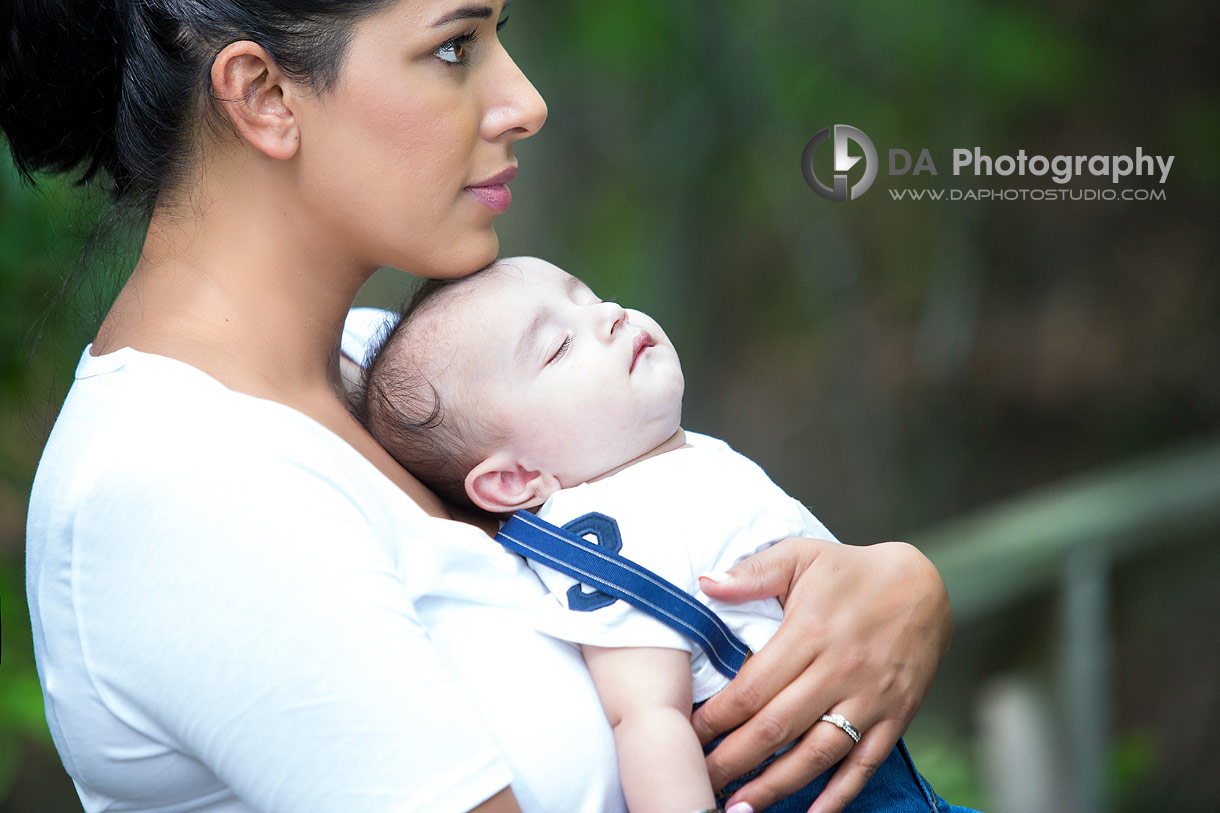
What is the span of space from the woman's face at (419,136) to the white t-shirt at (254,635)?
0.31 m

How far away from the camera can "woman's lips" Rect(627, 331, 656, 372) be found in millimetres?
1446

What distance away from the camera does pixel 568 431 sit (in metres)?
1.40

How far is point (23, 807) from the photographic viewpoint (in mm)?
3830

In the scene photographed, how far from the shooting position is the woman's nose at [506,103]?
4.46 feet

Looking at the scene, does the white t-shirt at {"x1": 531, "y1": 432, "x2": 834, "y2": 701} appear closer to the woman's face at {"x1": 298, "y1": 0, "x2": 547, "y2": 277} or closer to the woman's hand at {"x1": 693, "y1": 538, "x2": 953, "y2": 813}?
the woman's hand at {"x1": 693, "y1": 538, "x2": 953, "y2": 813}

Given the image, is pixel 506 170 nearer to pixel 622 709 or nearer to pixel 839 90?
pixel 622 709

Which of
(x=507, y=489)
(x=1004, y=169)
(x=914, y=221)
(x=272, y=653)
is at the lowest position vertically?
(x=272, y=653)

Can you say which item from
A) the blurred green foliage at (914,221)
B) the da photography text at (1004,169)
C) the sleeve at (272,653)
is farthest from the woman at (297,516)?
the blurred green foliage at (914,221)

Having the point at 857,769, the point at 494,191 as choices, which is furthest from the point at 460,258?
the point at 857,769

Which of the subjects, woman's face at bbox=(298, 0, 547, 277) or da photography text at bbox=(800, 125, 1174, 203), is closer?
woman's face at bbox=(298, 0, 547, 277)

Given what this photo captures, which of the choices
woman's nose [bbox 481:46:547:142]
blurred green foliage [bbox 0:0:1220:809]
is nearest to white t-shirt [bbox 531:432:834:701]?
woman's nose [bbox 481:46:547:142]

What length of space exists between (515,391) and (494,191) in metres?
0.26

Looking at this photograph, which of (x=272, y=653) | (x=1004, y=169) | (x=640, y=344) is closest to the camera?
(x=272, y=653)

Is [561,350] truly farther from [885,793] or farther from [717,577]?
[885,793]
